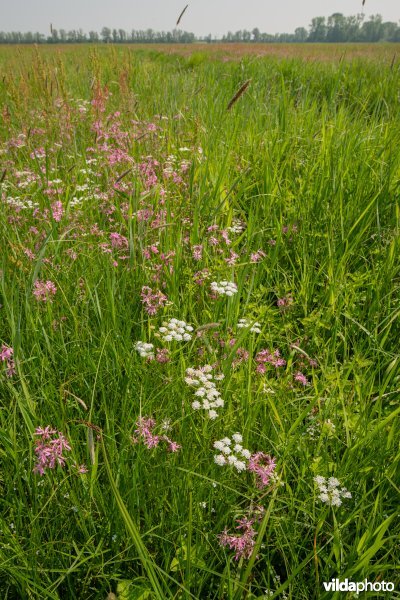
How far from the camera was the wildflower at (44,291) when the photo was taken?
1.92 metres

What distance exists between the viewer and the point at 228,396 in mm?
1721

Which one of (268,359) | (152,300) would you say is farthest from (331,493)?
(152,300)

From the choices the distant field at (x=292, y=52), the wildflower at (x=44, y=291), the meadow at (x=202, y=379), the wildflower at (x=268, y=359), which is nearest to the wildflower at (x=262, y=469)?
the meadow at (x=202, y=379)

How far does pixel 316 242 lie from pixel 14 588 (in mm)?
2215

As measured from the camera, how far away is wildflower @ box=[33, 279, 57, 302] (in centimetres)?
192

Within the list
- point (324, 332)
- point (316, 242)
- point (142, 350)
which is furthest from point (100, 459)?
point (316, 242)

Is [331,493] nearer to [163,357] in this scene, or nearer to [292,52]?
[163,357]

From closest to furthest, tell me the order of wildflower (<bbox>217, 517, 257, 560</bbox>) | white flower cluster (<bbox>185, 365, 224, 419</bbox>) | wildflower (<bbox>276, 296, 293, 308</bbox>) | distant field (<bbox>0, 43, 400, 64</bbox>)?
wildflower (<bbox>217, 517, 257, 560</bbox>)
white flower cluster (<bbox>185, 365, 224, 419</bbox>)
wildflower (<bbox>276, 296, 293, 308</bbox>)
distant field (<bbox>0, 43, 400, 64</bbox>)

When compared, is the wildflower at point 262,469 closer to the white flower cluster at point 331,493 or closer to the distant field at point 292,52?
the white flower cluster at point 331,493

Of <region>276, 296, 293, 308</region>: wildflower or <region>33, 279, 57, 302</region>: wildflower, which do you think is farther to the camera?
<region>276, 296, 293, 308</region>: wildflower

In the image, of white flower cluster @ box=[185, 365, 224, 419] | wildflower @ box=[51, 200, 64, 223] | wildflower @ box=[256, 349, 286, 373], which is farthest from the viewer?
wildflower @ box=[51, 200, 64, 223]

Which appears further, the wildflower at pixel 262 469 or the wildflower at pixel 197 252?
the wildflower at pixel 197 252

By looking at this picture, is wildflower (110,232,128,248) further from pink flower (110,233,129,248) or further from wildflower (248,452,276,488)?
wildflower (248,452,276,488)

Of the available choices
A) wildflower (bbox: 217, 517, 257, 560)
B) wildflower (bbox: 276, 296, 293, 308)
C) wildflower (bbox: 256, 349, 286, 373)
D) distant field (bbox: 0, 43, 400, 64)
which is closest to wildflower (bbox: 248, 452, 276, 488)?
wildflower (bbox: 217, 517, 257, 560)
